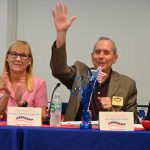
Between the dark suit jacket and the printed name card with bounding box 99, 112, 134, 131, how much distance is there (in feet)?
1.53

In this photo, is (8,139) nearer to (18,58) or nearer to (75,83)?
(75,83)

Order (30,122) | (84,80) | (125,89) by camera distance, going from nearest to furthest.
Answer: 1. (30,122)
2. (84,80)
3. (125,89)

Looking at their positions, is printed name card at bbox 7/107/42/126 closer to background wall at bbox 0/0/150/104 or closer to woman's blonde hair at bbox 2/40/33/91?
woman's blonde hair at bbox 2/40/33/91

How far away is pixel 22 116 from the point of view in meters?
1.80

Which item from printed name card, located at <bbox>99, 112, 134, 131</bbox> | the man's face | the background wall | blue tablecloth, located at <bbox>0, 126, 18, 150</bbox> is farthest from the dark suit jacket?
the background wall

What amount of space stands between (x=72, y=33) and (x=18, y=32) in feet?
2.20

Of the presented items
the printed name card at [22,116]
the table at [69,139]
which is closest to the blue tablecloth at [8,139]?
the table at [69,139]

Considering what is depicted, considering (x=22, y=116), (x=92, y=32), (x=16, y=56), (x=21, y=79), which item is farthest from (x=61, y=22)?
(x=92, y=32)

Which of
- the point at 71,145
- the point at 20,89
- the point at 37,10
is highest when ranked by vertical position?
the point at 37,10

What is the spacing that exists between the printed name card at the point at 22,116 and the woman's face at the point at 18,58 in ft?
2.82

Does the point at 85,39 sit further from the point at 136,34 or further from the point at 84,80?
the point at 84,80

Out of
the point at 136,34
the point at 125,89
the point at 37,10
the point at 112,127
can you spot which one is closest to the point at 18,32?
the point at 37,10

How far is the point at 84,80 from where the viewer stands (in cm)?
195

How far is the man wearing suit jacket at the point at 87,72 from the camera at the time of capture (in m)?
2.31
